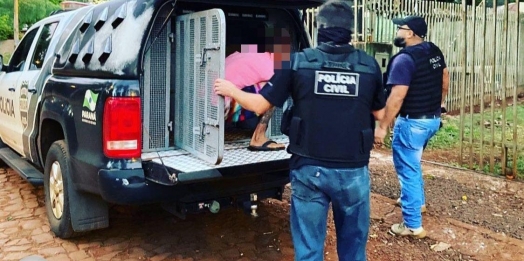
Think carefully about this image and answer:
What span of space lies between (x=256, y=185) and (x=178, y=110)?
84 cm

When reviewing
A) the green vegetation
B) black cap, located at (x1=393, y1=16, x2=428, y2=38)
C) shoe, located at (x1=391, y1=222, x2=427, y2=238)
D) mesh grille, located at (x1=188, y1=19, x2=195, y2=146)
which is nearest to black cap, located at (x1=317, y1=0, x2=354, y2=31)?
mesh grille, located at (x1=188, y1=19, x2=195, y2=146)

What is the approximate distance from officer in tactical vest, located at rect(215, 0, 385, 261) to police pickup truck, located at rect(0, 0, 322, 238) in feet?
2.06

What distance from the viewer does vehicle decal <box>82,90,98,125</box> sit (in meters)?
3.58

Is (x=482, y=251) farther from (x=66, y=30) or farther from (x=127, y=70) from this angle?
(x=66, y=30)

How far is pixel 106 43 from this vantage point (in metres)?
3.75

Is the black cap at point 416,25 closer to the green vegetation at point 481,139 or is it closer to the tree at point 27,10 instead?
the green vegetation at point 481,139

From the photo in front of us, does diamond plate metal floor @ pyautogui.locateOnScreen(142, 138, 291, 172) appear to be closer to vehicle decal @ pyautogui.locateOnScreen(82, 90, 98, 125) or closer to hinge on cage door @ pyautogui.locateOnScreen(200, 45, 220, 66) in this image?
vehicle decal @ pyautogui.locateOnScreen(82, 90, 98, 125)

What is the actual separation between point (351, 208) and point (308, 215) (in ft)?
0.81

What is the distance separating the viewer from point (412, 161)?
14.6 feet

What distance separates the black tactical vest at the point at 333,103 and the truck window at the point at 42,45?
305cm

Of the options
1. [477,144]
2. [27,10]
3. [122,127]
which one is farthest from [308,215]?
[27,10]

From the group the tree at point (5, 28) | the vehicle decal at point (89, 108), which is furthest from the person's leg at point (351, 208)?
the tree at point (5, 28)

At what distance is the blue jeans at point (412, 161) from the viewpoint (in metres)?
4.43

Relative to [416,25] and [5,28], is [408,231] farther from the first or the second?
[5,28]
